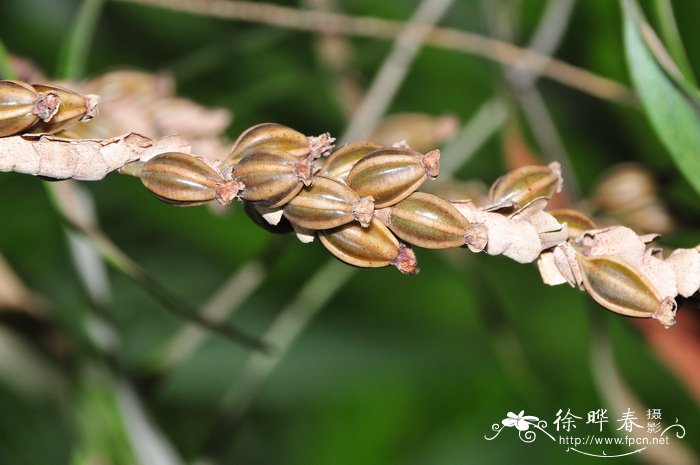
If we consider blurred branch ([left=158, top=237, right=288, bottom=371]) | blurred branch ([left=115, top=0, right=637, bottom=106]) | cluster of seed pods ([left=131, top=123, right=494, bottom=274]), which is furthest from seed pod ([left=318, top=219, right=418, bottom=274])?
blurred branch ([left=115, top=0, right=637, bottom=106])

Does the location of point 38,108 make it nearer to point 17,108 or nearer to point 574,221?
point 17,108

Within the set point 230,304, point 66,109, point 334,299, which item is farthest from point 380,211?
point 334,299

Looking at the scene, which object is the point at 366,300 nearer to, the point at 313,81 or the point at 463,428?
the point at 463,428

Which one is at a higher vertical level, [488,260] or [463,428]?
[488,260]

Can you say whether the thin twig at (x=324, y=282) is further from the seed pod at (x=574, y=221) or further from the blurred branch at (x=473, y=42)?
the seed pod at (x=574, y=221)

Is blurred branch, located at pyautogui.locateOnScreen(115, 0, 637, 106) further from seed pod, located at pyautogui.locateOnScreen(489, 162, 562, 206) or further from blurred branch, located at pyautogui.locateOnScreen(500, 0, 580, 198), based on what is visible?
seed pod, located at pyautogui.locateOnScreen(489, 162, 562, 206)

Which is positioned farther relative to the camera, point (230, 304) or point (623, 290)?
point (230, 304)

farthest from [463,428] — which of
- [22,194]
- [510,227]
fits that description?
[510,227]
